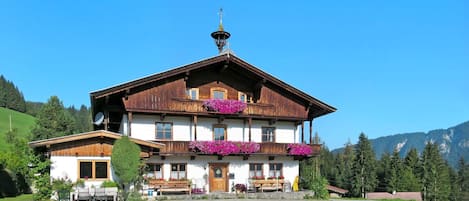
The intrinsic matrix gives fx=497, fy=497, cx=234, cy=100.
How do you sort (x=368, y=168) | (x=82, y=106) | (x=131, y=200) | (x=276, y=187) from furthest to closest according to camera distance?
(x=82, y=106)
(x=368, y=168)
(x=276, y=187)
(x=131, y=200)

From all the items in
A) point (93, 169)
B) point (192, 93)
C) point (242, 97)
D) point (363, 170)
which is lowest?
point (363, 170)

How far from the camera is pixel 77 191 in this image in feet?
68.2

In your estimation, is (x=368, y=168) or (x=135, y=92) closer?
(x=135, y=92)

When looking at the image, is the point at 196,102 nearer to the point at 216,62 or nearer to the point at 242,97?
the point at 216,62

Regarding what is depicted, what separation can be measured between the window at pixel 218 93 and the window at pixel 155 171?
5297 mm

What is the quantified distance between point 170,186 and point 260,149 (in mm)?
5839

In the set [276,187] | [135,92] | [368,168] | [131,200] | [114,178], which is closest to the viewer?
[131,200]

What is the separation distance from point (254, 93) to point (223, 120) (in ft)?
10.0

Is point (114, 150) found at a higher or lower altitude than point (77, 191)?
higher

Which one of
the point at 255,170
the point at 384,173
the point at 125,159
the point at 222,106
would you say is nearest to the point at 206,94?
the point at 222,106

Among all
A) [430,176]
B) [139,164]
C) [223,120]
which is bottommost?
[430,176]

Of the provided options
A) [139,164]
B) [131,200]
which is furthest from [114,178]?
[131,200]

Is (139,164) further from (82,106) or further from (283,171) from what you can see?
(82,106)

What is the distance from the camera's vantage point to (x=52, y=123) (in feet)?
204
